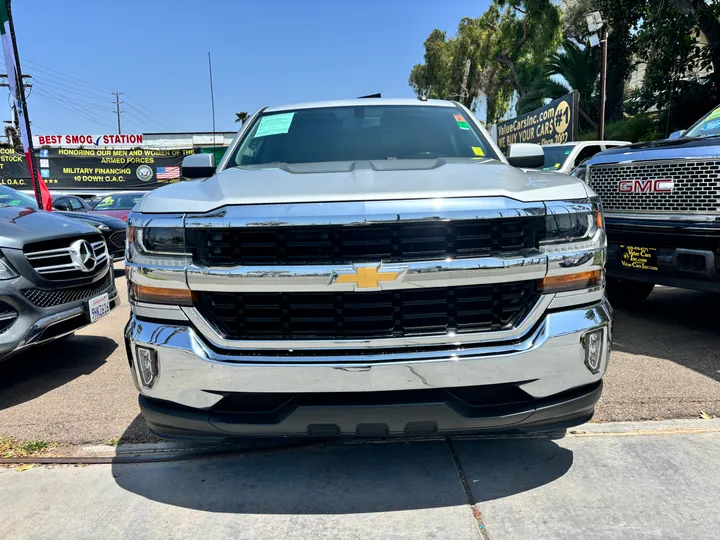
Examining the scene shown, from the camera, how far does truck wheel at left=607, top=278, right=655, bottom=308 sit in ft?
17.7

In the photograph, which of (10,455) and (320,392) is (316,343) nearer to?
(320,392)

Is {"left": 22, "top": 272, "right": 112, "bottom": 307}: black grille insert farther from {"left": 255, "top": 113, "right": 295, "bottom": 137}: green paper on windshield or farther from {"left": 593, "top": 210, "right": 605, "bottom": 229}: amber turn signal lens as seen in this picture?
{"left": 593, "top": 210, "right": 605, "bottom": 229}: amber turn signal lens

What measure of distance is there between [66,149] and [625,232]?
2649 centimetres

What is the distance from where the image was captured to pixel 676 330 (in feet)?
15.6

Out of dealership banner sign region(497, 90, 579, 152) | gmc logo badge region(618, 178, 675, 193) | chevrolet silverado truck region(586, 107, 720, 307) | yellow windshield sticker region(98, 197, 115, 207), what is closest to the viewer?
chevrolet silverado truck region(586, 107, 720, 307)

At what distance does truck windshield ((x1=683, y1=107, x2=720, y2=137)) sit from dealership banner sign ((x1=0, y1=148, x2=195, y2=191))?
74.2 ft

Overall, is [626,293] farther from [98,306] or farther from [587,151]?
[98,306]

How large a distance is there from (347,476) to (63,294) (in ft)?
8.55

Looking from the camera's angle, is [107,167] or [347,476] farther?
[107,167]

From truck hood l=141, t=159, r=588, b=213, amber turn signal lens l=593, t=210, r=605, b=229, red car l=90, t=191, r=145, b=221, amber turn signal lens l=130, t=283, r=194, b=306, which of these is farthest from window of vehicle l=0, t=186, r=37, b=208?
red car l=90, t=191, r=145, b=221

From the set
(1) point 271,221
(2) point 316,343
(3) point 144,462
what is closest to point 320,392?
(2) point 316,343

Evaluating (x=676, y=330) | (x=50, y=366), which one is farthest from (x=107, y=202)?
(x=676, y=330)

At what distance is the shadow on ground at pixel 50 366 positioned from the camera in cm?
380

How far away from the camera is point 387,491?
7.84ft
